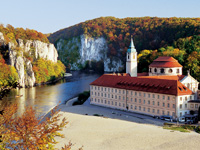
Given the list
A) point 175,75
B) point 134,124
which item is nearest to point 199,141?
point 134,124

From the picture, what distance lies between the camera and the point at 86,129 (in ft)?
136

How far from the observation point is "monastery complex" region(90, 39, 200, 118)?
48.1 m

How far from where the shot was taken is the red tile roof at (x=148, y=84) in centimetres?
4891

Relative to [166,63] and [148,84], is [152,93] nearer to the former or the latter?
[148,84]

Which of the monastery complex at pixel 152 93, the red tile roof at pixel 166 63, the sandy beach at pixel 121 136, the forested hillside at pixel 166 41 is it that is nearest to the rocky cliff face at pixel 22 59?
the forested hillside at pixel 166 41

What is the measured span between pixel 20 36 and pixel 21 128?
117729 millimetres

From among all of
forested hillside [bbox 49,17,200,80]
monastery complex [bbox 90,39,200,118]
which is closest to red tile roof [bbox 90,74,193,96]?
monastery complex [bbox 90,39,200,118]

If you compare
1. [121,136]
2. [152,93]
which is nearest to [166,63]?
[152,93]

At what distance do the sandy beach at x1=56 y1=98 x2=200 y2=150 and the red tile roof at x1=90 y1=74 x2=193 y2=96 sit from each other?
23.2ft

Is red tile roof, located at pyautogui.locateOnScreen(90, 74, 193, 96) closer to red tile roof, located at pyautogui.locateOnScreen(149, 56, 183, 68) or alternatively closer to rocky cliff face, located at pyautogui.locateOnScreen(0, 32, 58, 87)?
red tile roof, located at pyautogui.locateOnScreen(149, 56, 183, 68)

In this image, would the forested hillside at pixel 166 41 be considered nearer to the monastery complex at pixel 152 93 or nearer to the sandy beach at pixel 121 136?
the monastery complex at pixel 152 93

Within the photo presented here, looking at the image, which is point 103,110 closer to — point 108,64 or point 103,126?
point 103,126

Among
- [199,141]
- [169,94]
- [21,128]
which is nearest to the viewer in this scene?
[21,128]

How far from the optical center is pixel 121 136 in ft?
124
